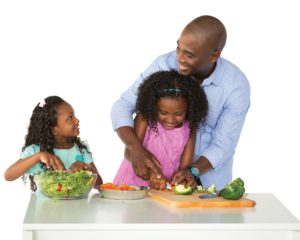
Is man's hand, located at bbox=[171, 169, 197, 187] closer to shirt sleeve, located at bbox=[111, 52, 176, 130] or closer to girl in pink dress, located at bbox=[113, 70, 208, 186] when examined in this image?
girl in pink dress, located at bbox=[113, 70, 208, 186]

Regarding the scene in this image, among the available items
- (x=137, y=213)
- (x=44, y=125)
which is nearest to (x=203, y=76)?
(x=44, y=125)

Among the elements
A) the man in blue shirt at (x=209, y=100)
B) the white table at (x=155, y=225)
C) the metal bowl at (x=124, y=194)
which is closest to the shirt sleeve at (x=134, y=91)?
the man in blue shirt at (x=209, y=100)

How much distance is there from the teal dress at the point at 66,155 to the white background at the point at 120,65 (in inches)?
75.9

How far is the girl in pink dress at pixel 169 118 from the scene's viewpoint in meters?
3.90

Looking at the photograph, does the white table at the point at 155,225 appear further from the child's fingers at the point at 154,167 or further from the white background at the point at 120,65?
the white background at the point at 120,65

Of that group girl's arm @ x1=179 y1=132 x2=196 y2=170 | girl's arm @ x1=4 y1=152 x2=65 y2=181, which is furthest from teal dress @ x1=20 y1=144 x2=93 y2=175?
girl's arm @ x1=179 y1=132 x2=196 y2=170

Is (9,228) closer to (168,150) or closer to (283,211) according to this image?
(168,150)

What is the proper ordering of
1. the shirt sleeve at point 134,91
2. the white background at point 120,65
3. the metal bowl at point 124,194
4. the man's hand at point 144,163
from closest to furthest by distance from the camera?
1. the metal bowl at point 124,194
2. the man's hand at point 144,163
3. the shirt sleeve at point 134,91
4. the white background at point 120,65

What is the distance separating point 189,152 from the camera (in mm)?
3982

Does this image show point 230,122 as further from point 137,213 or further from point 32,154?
point 137,213

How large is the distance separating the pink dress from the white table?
0.94 m

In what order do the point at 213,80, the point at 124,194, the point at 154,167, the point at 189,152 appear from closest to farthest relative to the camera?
the point at 124,194 → the point at 154,167 → the point at 189,152 → the point at 213,80

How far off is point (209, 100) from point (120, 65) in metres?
2.06

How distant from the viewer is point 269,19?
249 inches
